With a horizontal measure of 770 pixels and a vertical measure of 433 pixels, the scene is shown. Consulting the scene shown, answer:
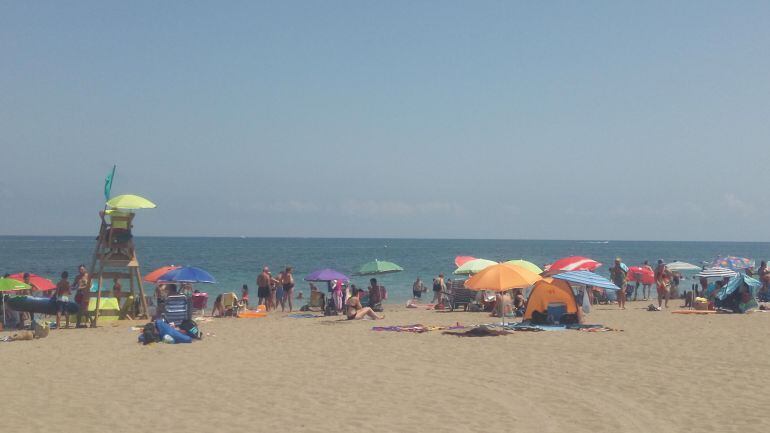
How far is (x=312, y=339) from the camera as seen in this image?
12805 millimetres

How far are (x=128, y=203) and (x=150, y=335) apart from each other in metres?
4.34

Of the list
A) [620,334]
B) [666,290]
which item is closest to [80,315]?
[620,334]

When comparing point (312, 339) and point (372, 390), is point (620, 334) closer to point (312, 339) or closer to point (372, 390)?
point (312, 339)

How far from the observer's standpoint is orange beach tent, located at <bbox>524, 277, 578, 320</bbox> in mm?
14614

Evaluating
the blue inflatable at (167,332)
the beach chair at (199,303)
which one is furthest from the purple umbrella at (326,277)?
A: the blue inflatable at (167,332)

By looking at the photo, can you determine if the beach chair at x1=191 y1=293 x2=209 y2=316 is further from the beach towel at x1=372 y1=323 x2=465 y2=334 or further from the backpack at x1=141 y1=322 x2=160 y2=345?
the beach towel at x1=372 y1=323 x2=465 y2=334

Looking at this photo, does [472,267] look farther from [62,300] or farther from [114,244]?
[62,300]

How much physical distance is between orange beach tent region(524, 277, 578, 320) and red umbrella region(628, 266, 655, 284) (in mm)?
10261

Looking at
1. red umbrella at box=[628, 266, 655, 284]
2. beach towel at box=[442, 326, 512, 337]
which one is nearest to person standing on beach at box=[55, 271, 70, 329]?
beach towel at box=[442, 326, 512, 337]

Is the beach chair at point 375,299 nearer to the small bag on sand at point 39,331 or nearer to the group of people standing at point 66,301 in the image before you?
the group of people standing at point 66,301

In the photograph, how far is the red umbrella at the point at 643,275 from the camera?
78.0 ft

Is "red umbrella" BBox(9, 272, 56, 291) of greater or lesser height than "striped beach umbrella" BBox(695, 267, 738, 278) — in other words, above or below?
below

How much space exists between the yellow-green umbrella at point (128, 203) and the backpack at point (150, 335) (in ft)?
13.0

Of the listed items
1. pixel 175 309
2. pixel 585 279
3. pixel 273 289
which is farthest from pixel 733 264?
pixel 175 309
